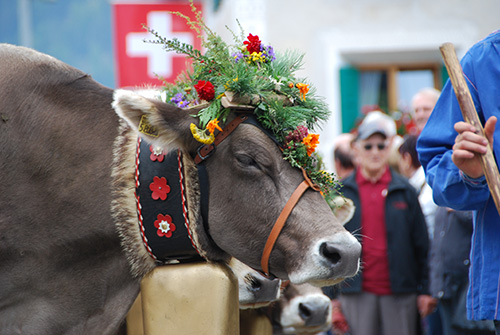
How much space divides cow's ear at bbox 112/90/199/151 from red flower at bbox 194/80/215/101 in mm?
134

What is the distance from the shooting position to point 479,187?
259 cm

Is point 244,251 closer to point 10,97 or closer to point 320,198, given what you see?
point 320,198

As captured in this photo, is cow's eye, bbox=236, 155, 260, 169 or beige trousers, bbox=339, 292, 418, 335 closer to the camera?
cow's eye, bbox=236, 155, 260, 169

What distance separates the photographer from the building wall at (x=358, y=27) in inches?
437

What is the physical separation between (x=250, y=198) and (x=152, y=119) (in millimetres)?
502

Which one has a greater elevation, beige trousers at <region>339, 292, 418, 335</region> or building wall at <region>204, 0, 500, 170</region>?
building wall at <region>204, 0, 500, 170</region>

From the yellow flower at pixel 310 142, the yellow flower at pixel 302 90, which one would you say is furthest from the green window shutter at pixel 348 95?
the yellow flower at pixel 310 142

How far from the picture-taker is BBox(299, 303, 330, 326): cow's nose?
3.91 m

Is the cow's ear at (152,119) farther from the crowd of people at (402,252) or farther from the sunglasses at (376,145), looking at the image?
the sunglasses at (376,145)

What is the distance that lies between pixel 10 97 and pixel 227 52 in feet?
3.05

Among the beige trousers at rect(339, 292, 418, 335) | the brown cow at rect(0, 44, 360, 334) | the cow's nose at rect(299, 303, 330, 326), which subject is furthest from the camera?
the beige trousers at rect(339, 292, 418, 335)

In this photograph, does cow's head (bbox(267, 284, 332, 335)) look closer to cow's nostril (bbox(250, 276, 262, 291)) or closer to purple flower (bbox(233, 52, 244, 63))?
cow's nostril (bbox(250, 276, 262, 291))

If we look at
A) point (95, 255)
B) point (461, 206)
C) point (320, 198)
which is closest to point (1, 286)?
point (95, 255)

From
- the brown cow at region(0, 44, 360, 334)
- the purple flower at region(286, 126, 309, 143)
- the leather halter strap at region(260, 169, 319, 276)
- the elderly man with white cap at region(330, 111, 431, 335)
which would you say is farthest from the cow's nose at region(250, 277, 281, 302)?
the elderly man with white cap at region(330, 111, 431, 335)
